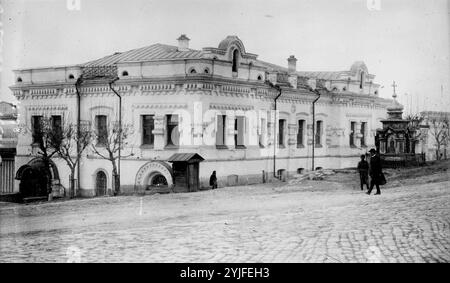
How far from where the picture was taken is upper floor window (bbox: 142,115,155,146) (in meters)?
13.5

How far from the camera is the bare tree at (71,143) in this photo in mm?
11508

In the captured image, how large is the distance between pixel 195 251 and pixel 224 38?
4947 mm

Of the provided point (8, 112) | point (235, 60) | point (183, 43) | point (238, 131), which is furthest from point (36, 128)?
point (235, 60)

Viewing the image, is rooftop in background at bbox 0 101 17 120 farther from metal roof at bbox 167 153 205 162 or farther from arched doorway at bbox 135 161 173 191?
metal roof at bbox 167 153 205 162

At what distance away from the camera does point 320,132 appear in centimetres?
1639

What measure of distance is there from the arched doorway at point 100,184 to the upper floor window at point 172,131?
2005 millimetres

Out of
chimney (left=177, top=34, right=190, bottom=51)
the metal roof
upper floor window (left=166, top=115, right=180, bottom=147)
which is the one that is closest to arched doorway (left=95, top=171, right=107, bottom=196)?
the metal roof

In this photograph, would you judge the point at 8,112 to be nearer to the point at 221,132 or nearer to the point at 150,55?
the point at 150,55

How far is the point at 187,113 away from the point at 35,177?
3953mm

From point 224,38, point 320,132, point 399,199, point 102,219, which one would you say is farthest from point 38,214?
point 320,132

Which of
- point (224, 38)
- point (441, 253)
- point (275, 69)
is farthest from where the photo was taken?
point (275, 69)

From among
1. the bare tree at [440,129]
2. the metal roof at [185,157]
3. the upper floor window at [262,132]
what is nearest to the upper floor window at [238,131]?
the upper floor window at [262,132]

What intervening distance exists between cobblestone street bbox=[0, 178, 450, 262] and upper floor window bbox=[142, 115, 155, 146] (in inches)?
86.4
